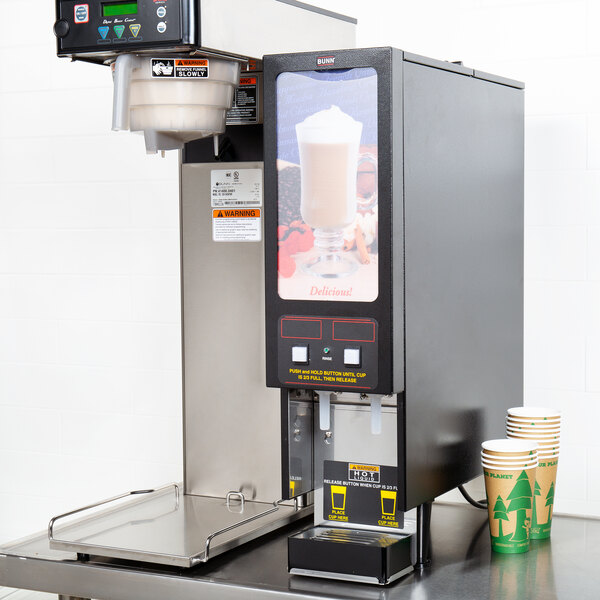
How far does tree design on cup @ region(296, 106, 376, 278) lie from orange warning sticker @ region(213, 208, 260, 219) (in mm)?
435

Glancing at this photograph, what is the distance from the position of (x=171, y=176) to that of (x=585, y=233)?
3.55 feet

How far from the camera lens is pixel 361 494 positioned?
165 cm

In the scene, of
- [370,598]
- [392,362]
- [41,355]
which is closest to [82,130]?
[41,355]

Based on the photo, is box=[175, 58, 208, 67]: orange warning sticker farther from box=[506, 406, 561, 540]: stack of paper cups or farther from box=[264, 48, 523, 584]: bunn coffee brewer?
box=[506, 406, 561, 540]: stack of paper cups

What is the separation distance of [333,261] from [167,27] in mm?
468

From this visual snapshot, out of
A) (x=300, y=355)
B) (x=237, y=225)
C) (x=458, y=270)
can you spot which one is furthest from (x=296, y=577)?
(x=237, y=225)

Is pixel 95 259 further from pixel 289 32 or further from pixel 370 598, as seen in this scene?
pixel 370 598

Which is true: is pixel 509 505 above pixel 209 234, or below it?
below

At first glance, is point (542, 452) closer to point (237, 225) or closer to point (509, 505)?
point (509, 505)

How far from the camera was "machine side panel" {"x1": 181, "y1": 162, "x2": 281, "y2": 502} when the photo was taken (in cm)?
200

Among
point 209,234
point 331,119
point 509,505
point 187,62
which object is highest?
point 187,62

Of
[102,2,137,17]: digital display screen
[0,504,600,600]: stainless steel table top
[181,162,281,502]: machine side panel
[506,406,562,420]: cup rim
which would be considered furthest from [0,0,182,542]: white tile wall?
[506,406,562,420]: cup rim

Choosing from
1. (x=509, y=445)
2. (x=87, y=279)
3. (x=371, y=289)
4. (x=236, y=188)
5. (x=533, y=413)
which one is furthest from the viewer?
(x=87, y=279)

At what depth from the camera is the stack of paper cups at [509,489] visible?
167 centimetres
